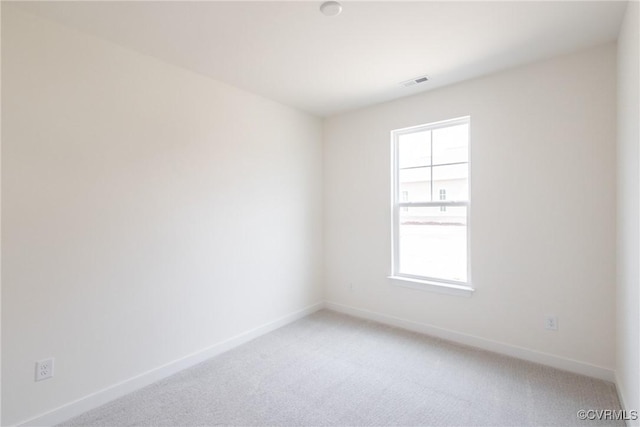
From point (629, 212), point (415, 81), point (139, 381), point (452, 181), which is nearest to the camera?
point (629, 212)

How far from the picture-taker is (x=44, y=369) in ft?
6.38

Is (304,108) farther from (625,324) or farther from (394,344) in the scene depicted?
(625,324)

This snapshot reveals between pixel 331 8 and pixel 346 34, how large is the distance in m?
0.33

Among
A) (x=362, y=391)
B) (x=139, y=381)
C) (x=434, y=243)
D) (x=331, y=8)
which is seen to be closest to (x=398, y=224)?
(x=434, y=243)

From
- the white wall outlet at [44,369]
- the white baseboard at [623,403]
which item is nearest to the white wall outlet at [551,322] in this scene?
the white baseboard at [623,403]

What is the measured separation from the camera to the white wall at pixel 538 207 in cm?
235

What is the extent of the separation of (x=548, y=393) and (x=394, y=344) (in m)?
1.22

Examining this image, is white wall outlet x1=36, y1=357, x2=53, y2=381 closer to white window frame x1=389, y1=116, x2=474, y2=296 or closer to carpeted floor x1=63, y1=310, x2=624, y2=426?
carpeted floor x1=63, y1=310, x2=624, y2=426

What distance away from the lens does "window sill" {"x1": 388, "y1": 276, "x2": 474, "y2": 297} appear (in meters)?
3.01

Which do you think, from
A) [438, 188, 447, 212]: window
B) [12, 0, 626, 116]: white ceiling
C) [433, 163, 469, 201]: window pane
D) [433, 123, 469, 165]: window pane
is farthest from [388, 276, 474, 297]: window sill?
[12, 0, 626, 116]: white ceiling

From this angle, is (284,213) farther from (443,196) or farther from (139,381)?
(139,381)

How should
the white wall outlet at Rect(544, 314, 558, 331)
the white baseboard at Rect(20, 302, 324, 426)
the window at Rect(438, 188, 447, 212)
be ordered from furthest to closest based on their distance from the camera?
1. the window at Rect(438, 188, 447, 212)
2. the white wall outlet at Rect(544, 314, 558, 331)
3. the white baseboard at Rect(20, 302, 324, 426)

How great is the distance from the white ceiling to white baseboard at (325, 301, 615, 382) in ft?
8.01

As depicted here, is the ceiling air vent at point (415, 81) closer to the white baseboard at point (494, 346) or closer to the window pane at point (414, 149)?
the window pane at point (414, 149)
